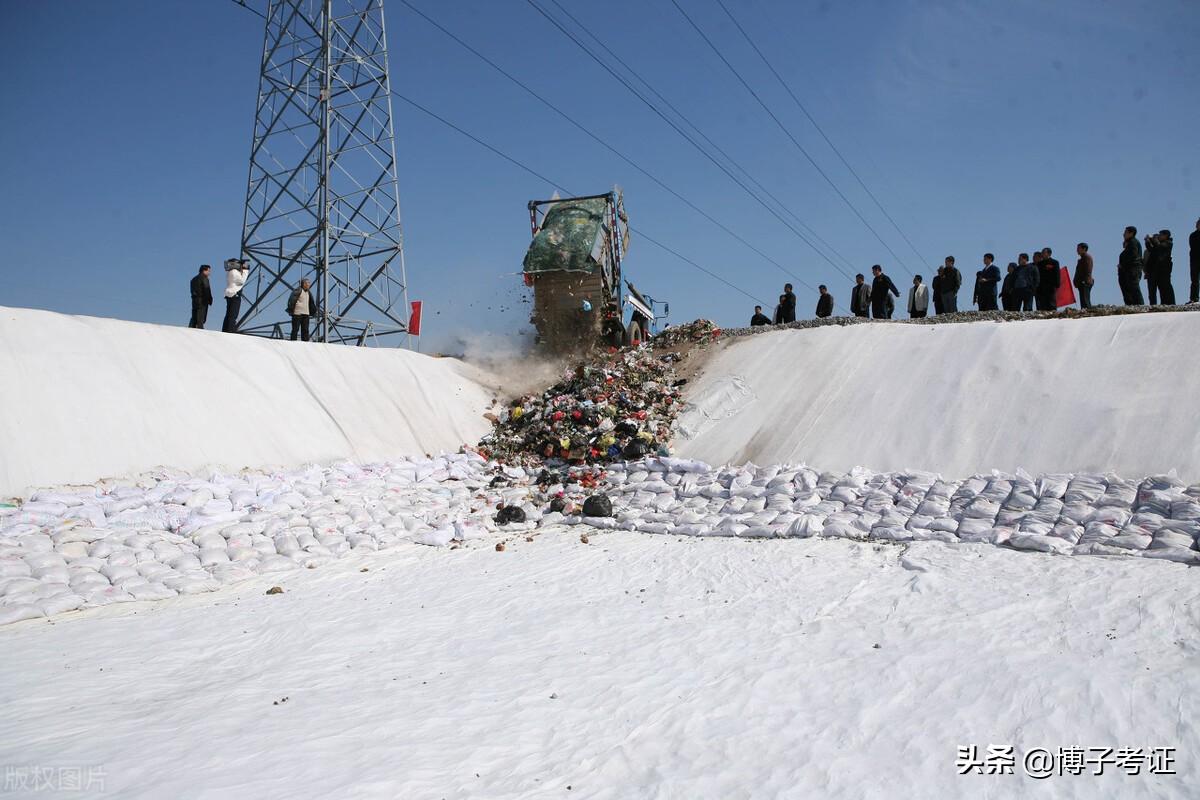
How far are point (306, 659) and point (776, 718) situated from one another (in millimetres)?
2804

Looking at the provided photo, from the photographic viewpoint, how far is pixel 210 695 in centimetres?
391

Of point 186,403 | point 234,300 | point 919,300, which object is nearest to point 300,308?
point 234,300

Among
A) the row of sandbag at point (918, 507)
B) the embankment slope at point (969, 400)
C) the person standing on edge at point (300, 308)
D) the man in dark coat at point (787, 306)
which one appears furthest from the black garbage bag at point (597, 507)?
the man in dark coat at point (787, 306)

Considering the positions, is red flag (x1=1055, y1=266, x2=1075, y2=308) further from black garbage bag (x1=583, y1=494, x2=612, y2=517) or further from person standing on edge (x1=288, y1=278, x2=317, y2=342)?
person standing on edge (x1=288, y1=278, x2=317, y2=342)

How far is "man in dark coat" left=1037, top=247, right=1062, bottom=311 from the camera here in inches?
450

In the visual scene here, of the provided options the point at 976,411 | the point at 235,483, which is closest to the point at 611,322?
the point at 976,411

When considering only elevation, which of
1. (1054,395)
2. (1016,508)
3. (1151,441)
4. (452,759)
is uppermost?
(1054,395)

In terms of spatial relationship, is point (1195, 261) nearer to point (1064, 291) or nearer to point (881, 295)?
point (1064, 291)

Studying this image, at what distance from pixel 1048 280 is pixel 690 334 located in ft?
19.2

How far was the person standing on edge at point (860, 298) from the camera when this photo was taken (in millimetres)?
13406

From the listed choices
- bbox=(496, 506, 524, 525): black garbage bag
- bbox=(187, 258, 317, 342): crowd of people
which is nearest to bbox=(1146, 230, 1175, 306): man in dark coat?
bbox=(496, 506, 524, 525): black garbage bag

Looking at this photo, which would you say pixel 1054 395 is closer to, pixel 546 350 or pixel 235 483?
pixel 546 350

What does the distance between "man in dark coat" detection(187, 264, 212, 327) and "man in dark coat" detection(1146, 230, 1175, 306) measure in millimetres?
13248

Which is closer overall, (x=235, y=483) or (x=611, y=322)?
(x=235, y=483)
